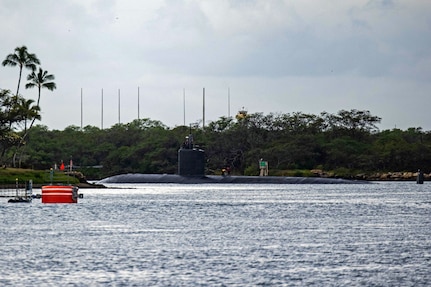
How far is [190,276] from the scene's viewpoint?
43.9 m

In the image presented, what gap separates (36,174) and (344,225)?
234ft

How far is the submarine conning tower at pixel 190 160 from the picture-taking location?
155500mm

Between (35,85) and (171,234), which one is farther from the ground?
(35,85)

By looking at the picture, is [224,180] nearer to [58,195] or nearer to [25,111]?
[25,111]

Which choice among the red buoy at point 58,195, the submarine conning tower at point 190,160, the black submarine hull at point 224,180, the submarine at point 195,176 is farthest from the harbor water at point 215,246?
the black submarine hull at point 224,180

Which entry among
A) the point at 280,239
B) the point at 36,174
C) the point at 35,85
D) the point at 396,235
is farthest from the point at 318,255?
the point at 35,85

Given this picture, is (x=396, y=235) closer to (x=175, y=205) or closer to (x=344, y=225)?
(x=344, y=225)

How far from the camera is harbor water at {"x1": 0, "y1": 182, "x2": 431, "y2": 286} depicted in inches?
1715

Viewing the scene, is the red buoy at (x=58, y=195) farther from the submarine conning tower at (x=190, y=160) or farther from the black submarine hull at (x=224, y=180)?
the black submarine hull at (x=224, y=180)

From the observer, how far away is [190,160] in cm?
15638

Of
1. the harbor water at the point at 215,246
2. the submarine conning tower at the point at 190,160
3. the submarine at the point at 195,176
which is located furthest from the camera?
the submarine at the point at 195,176

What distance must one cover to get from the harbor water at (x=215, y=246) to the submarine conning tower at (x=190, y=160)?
213 feet

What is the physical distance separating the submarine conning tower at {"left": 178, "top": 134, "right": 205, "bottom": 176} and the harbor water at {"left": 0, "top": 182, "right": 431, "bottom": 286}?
213ft

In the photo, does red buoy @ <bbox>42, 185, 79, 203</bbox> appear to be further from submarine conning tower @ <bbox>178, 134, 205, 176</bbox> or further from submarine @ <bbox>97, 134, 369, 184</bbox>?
submarine @ <bbox>97, 134, 369, 184</bbox>
